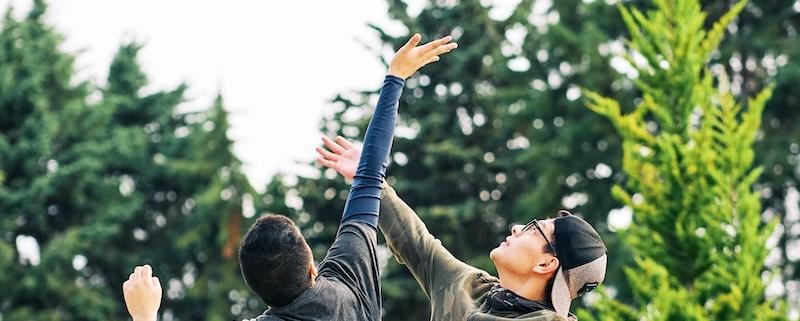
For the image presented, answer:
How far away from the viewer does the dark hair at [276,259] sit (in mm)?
2996

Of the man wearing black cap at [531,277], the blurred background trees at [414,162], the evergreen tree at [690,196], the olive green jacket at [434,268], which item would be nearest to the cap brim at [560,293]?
the man wearing black cap at [531,277]

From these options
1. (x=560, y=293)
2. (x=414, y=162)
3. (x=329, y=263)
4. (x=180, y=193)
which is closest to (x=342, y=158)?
(x=329, y=263)

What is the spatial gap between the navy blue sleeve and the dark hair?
0.33 m

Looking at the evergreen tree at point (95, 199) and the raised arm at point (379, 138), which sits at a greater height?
the raised arm at point (379, 138)

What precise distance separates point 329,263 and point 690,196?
324 inches

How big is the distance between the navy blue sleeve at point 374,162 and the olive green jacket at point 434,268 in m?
0.25

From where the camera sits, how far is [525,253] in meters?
→ 3.43

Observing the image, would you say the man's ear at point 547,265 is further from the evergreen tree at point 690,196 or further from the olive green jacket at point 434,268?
the evergreen tree at point 690,196

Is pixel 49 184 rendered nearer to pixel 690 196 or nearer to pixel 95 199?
pixel 95 199

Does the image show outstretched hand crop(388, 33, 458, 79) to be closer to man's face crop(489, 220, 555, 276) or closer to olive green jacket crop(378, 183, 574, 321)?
olive green jacket crop(378, 183, 574, 321)

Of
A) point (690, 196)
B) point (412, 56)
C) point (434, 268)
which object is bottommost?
point (690, 196)

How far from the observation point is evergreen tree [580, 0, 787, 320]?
1058cm

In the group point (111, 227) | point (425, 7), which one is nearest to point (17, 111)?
point (111, 227)

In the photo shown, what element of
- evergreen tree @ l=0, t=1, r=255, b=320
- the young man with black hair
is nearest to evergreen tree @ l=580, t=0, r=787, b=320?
the young man with black hair
